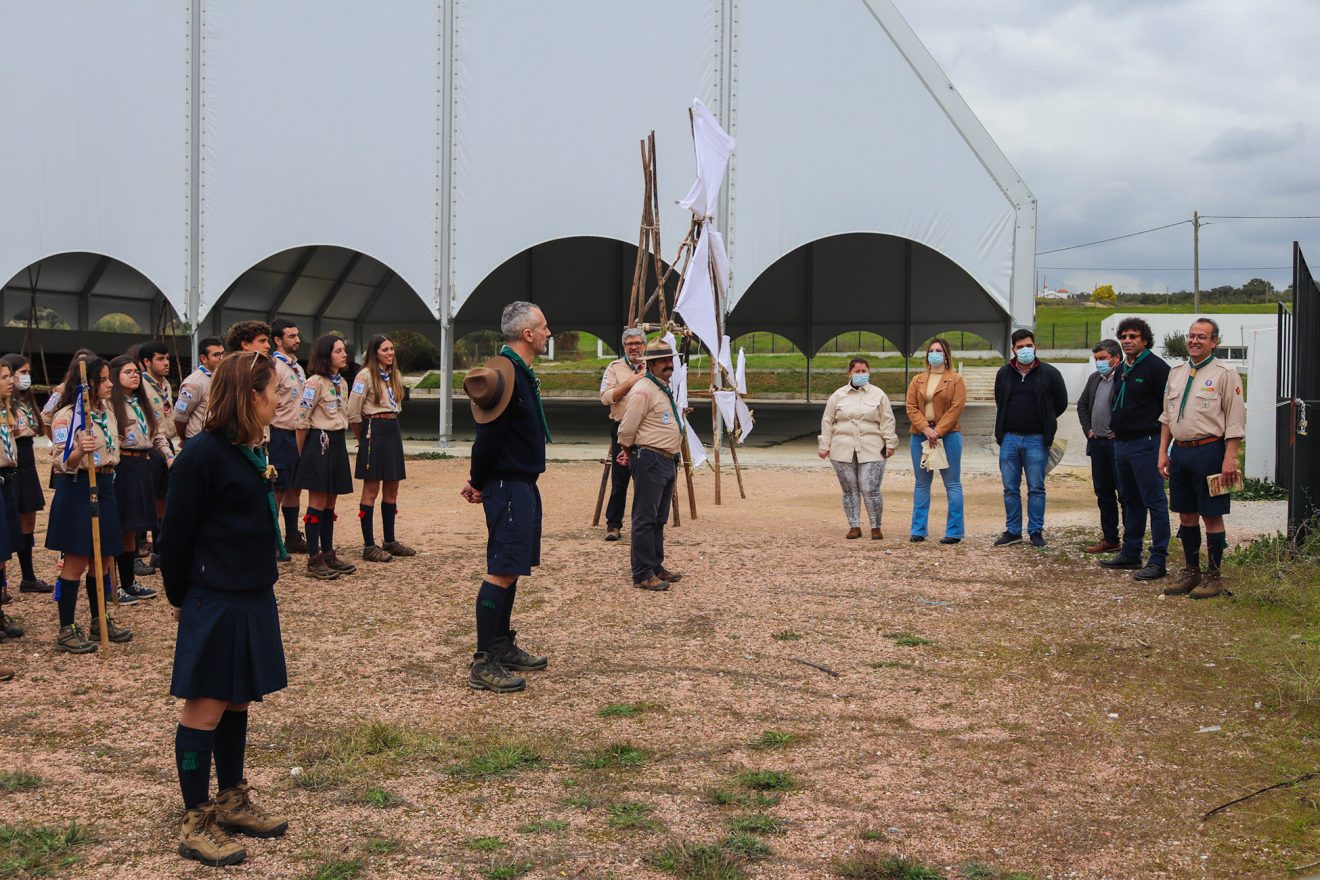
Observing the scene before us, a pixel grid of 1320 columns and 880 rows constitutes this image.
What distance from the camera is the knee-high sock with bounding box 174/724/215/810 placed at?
338cm

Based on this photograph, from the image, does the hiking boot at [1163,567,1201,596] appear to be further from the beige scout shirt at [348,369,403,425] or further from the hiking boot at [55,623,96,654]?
the hiking boot at [55,623,96,654]

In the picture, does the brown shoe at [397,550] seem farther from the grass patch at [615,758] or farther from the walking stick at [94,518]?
the grass patch at [615,758]

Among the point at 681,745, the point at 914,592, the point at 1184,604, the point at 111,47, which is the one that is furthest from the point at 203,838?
the point at 111,47

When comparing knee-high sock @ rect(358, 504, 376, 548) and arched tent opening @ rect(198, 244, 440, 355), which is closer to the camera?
knee-high sock @ rect(358, 504, 376, 548)

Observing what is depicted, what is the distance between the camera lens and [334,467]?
759 centimetres

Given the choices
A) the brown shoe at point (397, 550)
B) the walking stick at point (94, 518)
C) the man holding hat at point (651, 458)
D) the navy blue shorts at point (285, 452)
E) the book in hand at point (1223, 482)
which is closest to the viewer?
the walking stick at point (94, 518)

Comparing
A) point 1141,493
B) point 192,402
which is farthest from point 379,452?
point 1141,493

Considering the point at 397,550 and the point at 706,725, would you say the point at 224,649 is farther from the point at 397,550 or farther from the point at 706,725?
the point at 397,550

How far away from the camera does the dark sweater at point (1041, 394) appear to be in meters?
8.59

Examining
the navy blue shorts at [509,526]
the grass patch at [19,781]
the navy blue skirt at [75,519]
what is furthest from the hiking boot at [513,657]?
the navy blue skirt at [75,519]

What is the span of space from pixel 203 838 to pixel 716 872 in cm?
151

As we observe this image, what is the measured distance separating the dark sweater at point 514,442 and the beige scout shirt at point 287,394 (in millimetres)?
2734

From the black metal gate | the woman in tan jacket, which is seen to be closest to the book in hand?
the black metal gate

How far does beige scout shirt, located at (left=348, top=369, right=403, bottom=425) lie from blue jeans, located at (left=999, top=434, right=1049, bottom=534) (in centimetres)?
460
